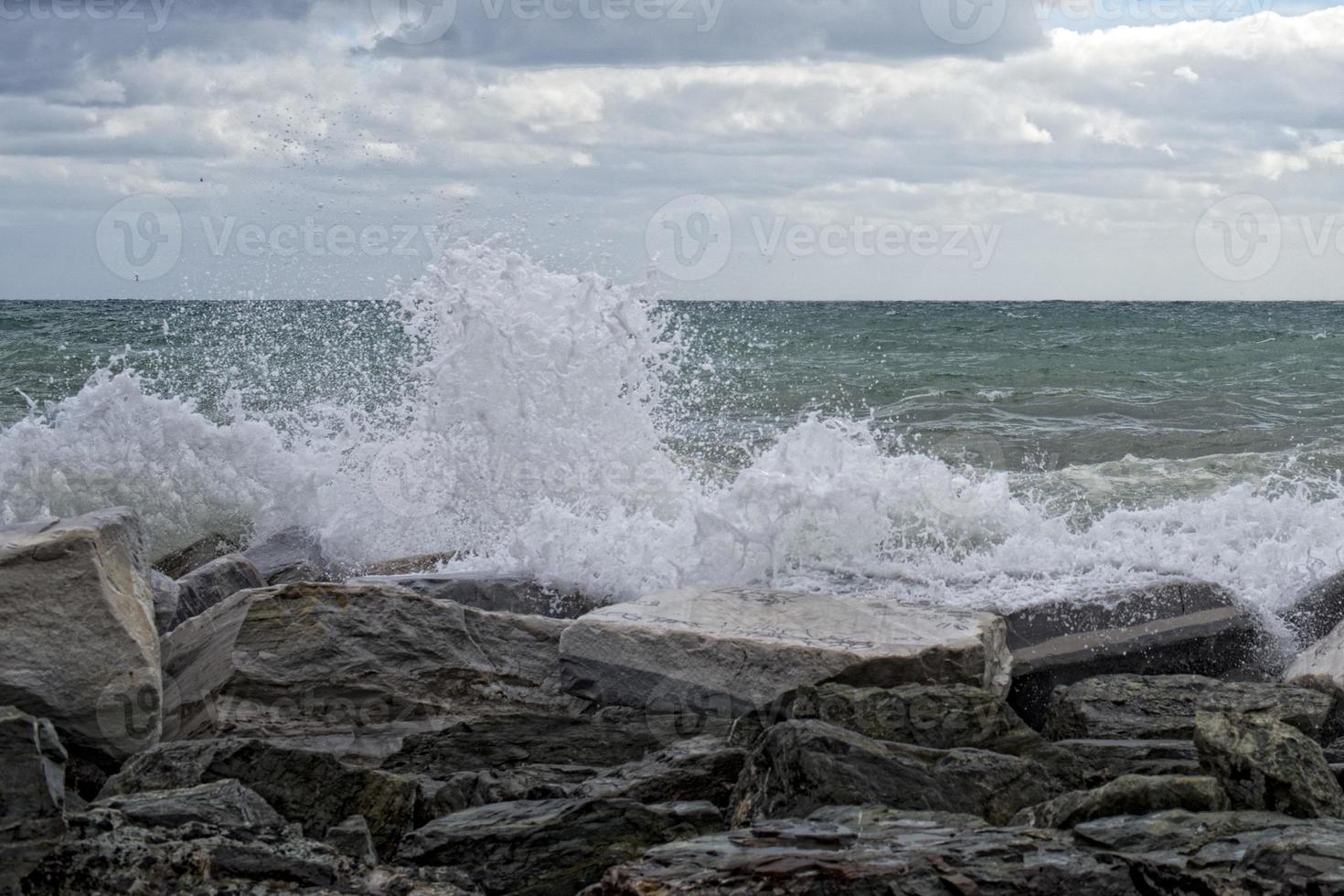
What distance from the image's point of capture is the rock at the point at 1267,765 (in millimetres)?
2846

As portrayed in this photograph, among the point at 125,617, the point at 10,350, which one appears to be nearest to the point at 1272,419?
the point at 125,617

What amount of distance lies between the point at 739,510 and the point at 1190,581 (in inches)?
68.3

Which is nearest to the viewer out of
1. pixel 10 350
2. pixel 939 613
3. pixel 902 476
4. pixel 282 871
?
pixel 282 871

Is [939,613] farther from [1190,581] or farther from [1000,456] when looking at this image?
[1000,456]

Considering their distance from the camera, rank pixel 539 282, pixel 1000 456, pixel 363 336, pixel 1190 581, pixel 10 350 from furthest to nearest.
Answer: pixel 10 350 → pixel 363 336 → pixel 1000 456 → pixel 539 282 → pixel 1190 581

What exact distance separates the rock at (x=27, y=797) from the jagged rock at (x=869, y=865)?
1095 millimetres

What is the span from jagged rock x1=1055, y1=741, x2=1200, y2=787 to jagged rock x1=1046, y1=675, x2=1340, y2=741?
0.29 metres

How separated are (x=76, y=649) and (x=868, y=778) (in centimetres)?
213

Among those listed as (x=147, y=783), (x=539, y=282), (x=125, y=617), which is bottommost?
(x=147, y=783)

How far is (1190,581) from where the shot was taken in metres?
5.04

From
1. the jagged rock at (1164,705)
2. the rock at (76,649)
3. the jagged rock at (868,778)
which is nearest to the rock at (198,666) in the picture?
the rock at (76,649)

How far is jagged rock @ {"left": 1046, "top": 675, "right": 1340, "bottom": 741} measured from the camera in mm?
3822

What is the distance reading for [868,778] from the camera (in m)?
3.01

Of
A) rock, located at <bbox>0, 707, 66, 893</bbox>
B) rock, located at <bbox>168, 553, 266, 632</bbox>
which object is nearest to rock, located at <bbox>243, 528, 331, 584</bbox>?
rock, located at <bbox>168, 553, 266, 632</bbox>
